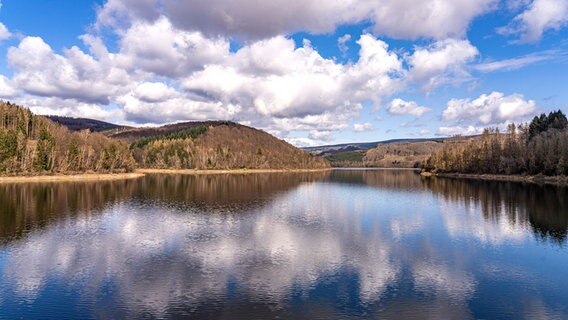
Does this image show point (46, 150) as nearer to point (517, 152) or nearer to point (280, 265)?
point (280, 265)

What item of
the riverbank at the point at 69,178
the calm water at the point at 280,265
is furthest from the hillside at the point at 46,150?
the calm water at the point at 280,265

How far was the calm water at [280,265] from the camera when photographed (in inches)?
767

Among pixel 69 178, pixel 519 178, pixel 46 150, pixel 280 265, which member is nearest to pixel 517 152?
pixel 519 178

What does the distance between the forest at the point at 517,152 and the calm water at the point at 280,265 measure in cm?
7277

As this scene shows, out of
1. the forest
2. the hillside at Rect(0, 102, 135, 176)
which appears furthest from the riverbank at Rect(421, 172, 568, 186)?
the hillside at Rect(0, 102, 135, 176)

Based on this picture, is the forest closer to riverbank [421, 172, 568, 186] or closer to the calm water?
riverbank [421, 172, 568, 186]

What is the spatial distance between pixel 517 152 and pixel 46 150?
13593cm

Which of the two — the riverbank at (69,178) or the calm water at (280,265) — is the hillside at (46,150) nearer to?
the riverbank at (69,178)

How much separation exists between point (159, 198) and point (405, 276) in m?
51.8

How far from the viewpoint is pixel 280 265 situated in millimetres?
26594

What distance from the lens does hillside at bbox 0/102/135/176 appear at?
339 feet

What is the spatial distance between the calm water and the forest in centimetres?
7277

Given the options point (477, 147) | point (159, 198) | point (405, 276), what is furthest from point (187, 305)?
point (477, 147)

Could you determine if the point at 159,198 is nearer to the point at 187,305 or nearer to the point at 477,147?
the point at 187,305
